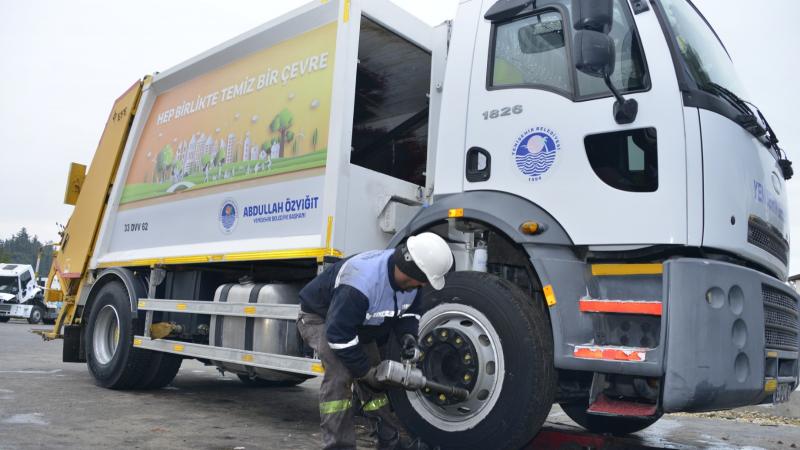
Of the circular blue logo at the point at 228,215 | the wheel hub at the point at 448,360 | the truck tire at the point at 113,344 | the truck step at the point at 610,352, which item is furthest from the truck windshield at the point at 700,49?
the truck tire at the point at 113,344

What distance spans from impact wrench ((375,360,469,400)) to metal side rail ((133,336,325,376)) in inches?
28.5

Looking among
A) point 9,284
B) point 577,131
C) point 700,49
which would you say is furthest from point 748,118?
point 9,284

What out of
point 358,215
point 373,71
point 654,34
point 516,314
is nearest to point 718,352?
point 516,314

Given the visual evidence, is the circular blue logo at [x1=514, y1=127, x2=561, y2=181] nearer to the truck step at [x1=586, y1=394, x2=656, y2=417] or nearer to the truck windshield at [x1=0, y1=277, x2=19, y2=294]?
the truck step at [x1=586, y1=394, x2=656, y2=417]

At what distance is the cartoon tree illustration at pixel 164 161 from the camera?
6.42 meters

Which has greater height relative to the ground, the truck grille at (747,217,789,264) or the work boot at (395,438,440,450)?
the truck grille at (747,217,789,264)

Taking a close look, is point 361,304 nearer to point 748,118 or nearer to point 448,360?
point 448,360

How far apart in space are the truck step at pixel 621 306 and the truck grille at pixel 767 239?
72 cm

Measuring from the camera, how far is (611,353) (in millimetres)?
3305

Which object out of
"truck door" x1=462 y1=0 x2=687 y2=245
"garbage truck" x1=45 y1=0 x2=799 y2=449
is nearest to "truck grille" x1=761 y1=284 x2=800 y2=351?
"garbage truck" x1=45 y1=0 x2=799 y2=449

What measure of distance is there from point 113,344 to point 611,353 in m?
5.21

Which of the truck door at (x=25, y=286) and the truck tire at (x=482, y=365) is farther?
the truck door at (x=25, y=286)

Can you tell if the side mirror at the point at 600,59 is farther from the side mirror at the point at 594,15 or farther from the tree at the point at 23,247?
the tree at the point at 23,247

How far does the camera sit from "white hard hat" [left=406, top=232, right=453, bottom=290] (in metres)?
3.53
